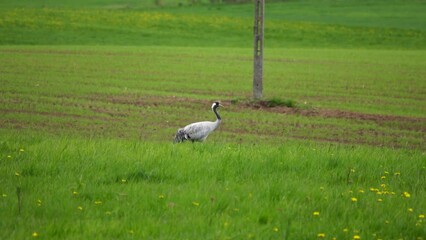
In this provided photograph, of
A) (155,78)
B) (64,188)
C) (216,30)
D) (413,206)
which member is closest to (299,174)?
(413,206)

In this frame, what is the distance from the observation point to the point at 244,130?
20.6 metres

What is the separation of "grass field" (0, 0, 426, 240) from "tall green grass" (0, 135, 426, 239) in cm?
3

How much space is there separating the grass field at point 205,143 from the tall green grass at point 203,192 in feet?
0.09

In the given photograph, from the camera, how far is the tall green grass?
7824 mm

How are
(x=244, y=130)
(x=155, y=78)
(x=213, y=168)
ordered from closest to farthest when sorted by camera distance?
1. (x=213, y=168)
2. (x=244, y=130)
3. (x=155, y=78)

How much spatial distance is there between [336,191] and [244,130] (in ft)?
36.1

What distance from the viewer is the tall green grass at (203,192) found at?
7.82 m

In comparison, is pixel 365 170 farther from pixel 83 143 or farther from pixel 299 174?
pixel 83 143

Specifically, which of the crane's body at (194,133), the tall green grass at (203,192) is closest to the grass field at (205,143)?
the tall green grass at (203,192)

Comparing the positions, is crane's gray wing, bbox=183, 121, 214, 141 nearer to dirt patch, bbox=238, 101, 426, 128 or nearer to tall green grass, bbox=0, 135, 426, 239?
tall green grass, bbox=0, 135, 426, 239

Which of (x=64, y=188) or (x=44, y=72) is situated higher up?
(x=64, y=188)

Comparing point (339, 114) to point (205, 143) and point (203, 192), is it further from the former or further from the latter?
point (203, 192)

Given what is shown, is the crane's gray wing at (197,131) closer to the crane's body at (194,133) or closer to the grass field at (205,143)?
the crane's body at (194,133)

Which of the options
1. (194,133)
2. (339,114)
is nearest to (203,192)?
(194,133)
